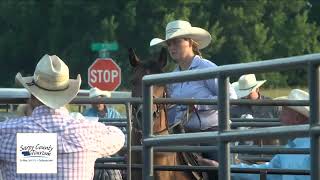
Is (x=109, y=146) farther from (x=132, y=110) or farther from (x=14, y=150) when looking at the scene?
(x=132, y=110)

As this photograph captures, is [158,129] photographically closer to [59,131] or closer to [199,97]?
[199,97]

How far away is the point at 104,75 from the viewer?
70.9 feet

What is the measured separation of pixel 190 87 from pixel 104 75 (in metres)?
13.7

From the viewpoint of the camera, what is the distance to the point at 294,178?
21.3 ft

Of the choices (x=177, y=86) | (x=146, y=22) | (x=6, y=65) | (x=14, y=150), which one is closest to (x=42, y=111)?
(x=14, y=150)

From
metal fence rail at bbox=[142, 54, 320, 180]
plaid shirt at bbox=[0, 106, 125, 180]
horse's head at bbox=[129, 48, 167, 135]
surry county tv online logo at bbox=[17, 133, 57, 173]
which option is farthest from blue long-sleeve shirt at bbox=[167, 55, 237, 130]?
metal fence rail at bbox=[142, 54, 320, 180]

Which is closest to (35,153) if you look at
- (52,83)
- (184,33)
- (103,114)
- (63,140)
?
(63,140)

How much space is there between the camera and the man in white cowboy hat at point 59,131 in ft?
18.1

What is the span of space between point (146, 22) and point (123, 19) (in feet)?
4.70

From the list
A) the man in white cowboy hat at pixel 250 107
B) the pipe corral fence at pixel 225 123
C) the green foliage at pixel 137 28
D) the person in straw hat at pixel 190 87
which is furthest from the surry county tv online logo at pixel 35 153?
the green foliage at pixel 137 28

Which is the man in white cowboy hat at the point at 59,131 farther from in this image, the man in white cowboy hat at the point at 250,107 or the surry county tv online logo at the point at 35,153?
the man in white cowboy hat at the point at 250,107

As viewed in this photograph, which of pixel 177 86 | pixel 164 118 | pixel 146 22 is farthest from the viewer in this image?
pixel 146 22

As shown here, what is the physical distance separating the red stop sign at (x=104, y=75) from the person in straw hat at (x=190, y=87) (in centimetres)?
1284

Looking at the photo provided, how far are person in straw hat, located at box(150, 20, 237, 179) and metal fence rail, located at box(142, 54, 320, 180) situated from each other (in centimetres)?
221
